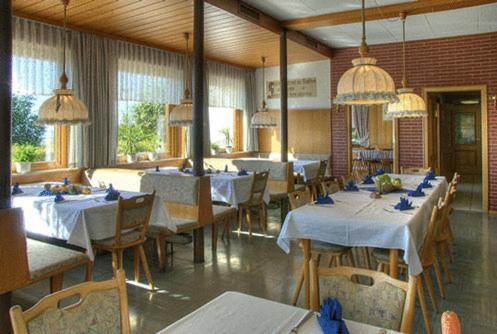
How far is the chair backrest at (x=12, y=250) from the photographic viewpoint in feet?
9.08

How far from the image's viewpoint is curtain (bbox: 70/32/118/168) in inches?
245

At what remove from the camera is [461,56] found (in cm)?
765

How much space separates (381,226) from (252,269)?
1.76m

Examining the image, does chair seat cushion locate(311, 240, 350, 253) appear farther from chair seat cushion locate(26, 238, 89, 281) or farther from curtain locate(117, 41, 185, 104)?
curtain locate(117, 41, 185, 104)

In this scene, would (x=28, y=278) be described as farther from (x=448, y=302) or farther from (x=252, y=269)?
(x=448, y=302)

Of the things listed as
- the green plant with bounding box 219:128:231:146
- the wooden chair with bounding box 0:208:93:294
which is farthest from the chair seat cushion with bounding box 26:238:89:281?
the green plant with bounding box 219:128:231:146

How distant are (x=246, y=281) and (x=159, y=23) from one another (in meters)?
4.04

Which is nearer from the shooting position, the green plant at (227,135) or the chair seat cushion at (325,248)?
the chair seat cushion at (325,248)

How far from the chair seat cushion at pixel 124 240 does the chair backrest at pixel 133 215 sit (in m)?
0.02

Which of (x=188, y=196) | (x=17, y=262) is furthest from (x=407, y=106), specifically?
(x=17, y=262)

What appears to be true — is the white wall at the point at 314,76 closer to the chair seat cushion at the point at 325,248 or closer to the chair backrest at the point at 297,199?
the chair backrest at the point at 297,199

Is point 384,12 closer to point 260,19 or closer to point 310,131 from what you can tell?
point 260,19

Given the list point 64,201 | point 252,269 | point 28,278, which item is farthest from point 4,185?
point 252,269

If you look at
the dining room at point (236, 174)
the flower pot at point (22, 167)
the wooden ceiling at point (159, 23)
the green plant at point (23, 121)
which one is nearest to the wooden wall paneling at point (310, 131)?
the dining room at point (236, 174)
